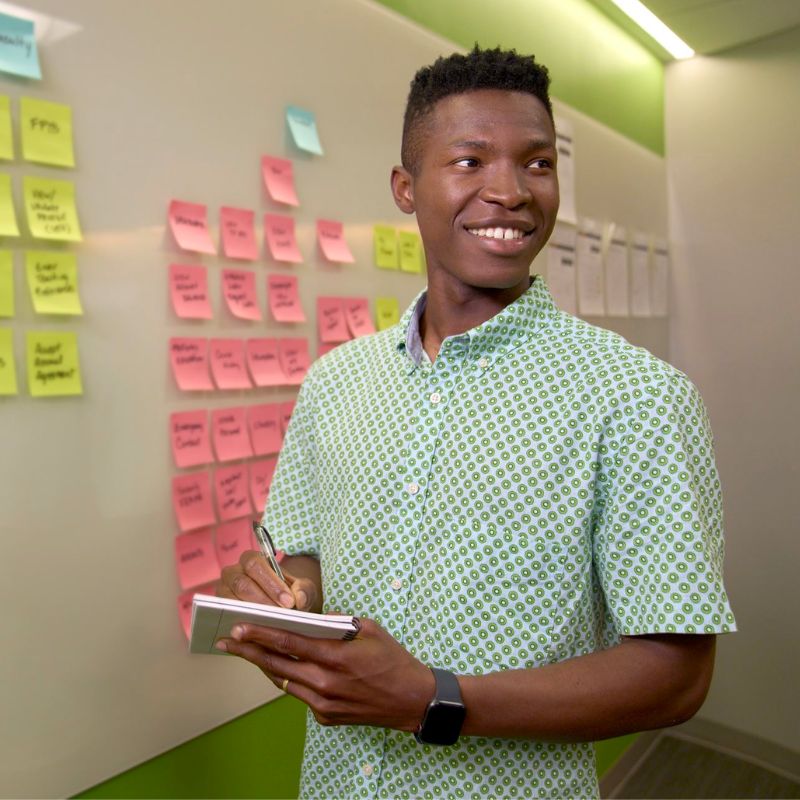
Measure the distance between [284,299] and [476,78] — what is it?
1.88 feet

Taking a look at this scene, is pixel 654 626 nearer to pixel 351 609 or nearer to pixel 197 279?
pixel 351 609

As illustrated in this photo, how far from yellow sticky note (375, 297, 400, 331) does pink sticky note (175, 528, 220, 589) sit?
1.90 ft

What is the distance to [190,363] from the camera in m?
1.29

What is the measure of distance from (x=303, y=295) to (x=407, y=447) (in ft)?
→ 1.90

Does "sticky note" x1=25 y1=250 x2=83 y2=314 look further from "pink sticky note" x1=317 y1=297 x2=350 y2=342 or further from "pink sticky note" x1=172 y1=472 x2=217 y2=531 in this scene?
"pink sticky note" x1=317 y1=297 x2=350 y2=342

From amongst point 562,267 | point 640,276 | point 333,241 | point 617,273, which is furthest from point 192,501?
point 640,276

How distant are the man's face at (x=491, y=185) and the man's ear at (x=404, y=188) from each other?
94 millimetres

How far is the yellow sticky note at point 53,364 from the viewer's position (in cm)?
108

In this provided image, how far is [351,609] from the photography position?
3.36ft

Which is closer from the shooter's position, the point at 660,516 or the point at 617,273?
the point at 660,516

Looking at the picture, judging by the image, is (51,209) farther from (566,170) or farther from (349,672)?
(566,170)

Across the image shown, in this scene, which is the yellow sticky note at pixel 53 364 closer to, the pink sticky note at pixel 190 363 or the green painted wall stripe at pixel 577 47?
the pink sticky note at pixel 190 363

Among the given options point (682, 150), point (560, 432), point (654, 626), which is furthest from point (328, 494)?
point (682, 150)

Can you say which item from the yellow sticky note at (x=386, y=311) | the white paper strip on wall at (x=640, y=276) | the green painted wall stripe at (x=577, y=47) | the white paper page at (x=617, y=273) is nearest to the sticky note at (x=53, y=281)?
the yellow sticky note at (x=386, y=311)
